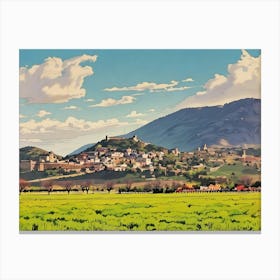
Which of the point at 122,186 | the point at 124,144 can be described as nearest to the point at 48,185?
the point at 122,186

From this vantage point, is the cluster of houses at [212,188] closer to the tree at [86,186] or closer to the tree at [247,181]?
the tree at [247,181]

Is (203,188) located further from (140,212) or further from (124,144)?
(124,144)

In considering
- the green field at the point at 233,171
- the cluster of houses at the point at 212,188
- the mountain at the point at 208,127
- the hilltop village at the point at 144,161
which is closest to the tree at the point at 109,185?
the hilltop village at the point at 144,161

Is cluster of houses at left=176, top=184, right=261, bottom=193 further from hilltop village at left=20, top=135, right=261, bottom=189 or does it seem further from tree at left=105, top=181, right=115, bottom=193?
tree at left=105, top=181, right=115, bottom=193

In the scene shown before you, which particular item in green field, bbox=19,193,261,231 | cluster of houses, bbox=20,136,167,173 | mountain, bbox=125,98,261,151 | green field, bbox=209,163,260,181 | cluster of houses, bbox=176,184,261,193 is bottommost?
green field, bbox=19,193,261,231

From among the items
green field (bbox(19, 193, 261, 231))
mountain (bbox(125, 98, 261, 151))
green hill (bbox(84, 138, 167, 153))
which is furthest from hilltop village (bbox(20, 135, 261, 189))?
green field (bbox(19, 193, 261, 231))

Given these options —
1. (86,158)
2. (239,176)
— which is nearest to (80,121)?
(86,158)
